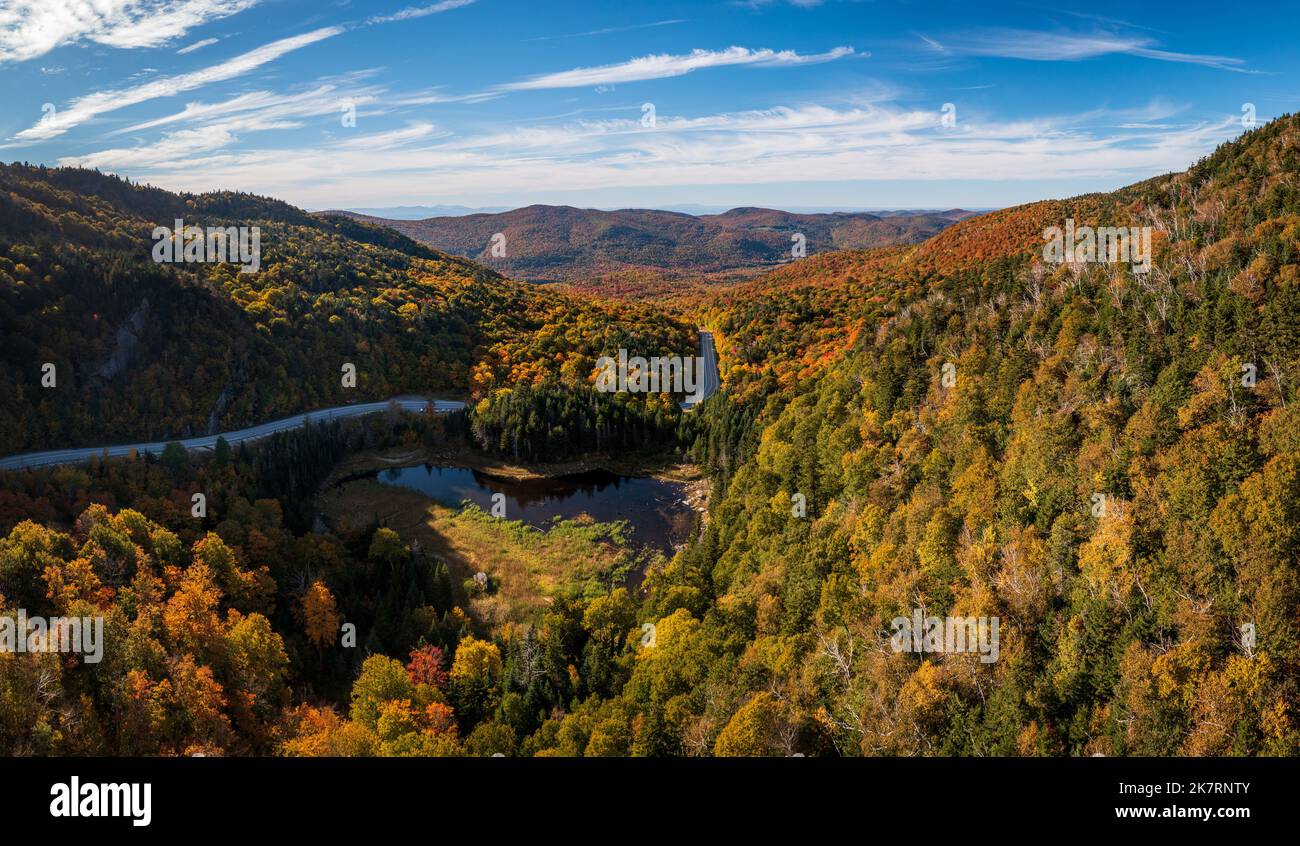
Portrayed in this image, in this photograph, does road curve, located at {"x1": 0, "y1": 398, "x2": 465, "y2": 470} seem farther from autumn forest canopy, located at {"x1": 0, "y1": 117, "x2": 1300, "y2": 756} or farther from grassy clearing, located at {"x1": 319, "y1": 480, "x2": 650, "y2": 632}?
grassy clearing, located at {"x1": 319, "y1": 480, "x2": 650, "y2": 632}

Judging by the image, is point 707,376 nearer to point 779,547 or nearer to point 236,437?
point 779,547

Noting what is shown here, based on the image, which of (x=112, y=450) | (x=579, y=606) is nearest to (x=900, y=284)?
(x=579, y=606)

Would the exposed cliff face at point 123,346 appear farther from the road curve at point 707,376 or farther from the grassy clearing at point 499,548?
the road curve at point 707,376

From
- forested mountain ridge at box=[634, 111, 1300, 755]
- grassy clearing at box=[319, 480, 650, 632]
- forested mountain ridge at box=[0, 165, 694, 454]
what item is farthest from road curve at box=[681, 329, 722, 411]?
forested mountain ridge at box=[634, 111, 1300, 755]

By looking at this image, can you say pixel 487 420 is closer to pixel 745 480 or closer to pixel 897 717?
pixel 745 480

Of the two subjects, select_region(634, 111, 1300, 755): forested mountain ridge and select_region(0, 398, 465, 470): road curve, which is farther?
select_region(0, 398, 465, 470): road curve

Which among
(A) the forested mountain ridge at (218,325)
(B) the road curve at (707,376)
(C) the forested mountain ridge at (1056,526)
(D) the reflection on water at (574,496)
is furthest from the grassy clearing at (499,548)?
(B) the road curve at (707,376)

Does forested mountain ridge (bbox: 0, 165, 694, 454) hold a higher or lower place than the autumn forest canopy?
higher
